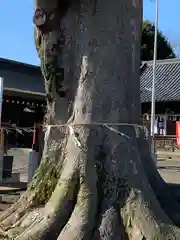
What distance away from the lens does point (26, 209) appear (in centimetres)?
499

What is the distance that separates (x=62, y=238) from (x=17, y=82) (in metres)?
29.6

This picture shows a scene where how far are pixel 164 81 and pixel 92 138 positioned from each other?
29694 mm

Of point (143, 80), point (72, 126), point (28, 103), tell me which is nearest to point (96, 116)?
point (72, 126)

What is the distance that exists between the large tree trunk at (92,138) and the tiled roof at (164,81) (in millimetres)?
26074

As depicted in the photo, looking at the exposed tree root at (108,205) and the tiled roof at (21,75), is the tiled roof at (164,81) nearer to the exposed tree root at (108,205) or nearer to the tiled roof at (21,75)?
the tiled roof at (21,75)

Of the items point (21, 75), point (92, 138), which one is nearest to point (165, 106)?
point (21, 75)

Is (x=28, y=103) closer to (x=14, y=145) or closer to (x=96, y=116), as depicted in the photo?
(x=14, y=145)

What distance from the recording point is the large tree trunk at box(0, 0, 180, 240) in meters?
4.38

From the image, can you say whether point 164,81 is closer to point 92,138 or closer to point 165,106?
point 165,106

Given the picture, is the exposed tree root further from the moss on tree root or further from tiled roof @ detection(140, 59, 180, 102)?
tiled roof @ detection(140, 59, 180, 102)

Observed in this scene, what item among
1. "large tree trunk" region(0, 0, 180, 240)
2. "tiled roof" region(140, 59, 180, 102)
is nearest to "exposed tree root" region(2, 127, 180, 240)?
"large tree trunk" region(0, 0, 180, 240)

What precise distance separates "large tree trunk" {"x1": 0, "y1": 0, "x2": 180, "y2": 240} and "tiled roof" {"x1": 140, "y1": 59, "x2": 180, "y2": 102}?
26.1 m

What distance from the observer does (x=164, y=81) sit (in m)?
33.8

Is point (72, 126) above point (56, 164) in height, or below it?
A: above
